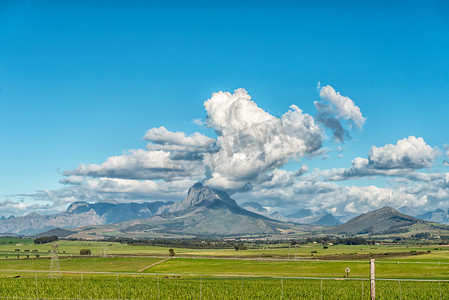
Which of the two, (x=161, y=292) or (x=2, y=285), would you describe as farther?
(x=2, y=285)

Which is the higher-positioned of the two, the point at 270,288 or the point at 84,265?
the point at 270,288

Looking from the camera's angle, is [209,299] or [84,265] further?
[84,265]

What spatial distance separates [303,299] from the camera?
5516 cm

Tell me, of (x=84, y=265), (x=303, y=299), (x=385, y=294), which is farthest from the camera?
(x=84, y=265)

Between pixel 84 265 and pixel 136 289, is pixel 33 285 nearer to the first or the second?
pixel 136 289

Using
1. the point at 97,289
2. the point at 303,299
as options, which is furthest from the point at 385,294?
the point at 97,289

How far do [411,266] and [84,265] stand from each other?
131 meters

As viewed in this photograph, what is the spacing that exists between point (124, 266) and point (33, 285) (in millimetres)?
119008

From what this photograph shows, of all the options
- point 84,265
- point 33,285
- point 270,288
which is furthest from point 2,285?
point 84,265

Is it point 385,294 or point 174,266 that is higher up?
point 385,294

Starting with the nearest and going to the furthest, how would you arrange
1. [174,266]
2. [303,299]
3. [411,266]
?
[303,299]
[411,266]
[174,266]

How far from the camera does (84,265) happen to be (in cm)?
19150

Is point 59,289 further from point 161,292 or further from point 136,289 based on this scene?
point 161,292

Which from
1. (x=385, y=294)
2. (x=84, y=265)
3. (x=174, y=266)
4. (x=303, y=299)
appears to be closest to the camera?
(x=303, y=299)
